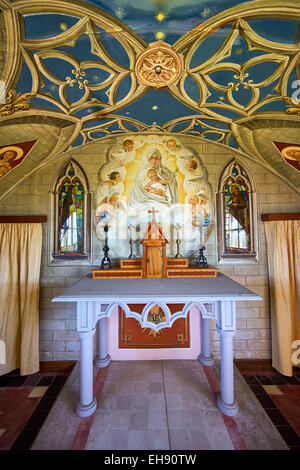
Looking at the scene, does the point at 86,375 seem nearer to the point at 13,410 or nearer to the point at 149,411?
the point at 149,411

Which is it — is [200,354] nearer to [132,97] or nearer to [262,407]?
[262,407]

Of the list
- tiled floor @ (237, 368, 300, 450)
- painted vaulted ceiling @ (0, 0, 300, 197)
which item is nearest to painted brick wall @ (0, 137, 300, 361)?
tiled floor @ (237, 368, 300, 450)

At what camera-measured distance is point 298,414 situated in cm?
308

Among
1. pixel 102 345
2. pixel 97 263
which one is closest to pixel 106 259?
pixel 97 263

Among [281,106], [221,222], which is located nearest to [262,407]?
[221,222]

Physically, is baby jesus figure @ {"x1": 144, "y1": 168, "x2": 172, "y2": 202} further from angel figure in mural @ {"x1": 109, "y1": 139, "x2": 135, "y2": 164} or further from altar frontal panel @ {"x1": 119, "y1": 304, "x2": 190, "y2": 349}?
altar frontal panel @ {"x1": 119, "y1": 304, "x2": 190, "y2": 349}

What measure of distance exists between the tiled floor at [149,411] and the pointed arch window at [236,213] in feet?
7.90

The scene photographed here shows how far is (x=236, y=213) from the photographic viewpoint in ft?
14.7

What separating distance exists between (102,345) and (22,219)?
2.99 metres

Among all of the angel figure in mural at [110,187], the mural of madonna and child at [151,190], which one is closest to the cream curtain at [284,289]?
the mural of madonna and child at [151,190]

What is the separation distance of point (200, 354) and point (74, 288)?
9.64 ft

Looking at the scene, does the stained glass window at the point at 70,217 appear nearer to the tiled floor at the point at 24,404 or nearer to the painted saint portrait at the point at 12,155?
the painted saint portrait at the point at 12,155

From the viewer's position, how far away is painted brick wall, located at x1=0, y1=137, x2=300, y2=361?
4.29m

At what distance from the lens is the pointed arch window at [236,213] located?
14.4 ft
